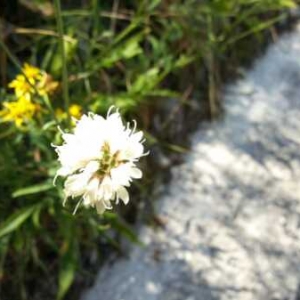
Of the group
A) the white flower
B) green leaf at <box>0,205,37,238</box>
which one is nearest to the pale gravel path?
green leaf at <box>0,205,37,238</box>

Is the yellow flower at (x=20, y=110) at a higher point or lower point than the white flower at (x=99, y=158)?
lower

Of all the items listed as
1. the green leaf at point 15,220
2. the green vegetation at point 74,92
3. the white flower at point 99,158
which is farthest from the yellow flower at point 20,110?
the white flower at point 99,158

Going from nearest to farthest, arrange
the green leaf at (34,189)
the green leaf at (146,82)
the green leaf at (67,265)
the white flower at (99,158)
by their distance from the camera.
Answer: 1. the white flower at (99,158)
2. the green leaf at (34,189)
3. the green leaf at (67,265)
4. the green leaf at (146,82)

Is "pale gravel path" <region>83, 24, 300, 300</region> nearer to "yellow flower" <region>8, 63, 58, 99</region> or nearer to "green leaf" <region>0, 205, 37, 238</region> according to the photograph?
"green leaf" <region>0, 205, 37, 238</region>

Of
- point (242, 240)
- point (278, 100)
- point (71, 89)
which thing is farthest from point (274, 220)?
point (71, 89)

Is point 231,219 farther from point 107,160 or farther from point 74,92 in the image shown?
point 107,160

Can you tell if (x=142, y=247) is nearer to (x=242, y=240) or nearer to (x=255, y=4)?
(x=242, y=240)

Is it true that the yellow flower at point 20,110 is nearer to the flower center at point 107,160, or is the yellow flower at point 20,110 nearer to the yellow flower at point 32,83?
the yellow flower at point 32,83
